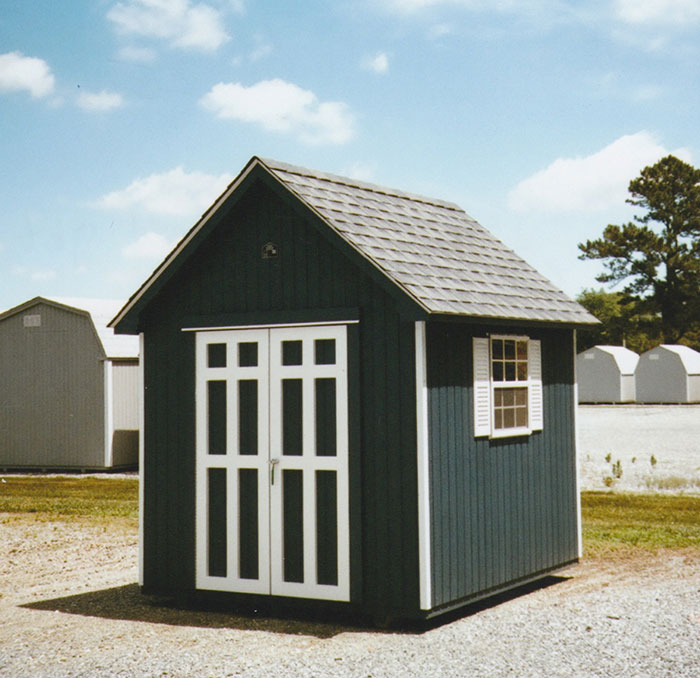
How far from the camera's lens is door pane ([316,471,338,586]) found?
8656mm

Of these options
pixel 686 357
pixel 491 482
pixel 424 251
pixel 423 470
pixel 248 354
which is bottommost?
pixel 491 482

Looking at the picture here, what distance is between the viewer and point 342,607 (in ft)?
28.1

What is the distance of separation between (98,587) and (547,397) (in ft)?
16.2

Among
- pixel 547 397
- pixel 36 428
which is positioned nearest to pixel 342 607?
pixel 547 397

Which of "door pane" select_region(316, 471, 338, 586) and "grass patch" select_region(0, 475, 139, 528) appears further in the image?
"grass patch" select_region(0, 475, 139, 528)

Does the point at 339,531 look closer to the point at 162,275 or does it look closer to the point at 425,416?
the point at 425,416

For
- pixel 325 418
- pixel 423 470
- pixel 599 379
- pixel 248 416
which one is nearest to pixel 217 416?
pixel 248 416

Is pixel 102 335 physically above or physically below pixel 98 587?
above

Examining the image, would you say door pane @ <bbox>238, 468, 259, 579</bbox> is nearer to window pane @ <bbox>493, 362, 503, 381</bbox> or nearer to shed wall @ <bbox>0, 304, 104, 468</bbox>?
window pane @ <bbox>493, 362, 503, 381</bbox>

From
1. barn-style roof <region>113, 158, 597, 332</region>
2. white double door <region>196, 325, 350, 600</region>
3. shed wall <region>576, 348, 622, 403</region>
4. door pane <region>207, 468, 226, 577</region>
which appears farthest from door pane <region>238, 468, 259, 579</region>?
shed wall <region>576, 348, 622, 403</region>

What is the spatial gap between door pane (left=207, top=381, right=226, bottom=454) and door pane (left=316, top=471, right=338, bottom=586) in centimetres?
107

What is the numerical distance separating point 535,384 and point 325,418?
2.36 m

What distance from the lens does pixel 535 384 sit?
9.99m

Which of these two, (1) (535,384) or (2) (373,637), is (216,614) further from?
(1) (535,384)
